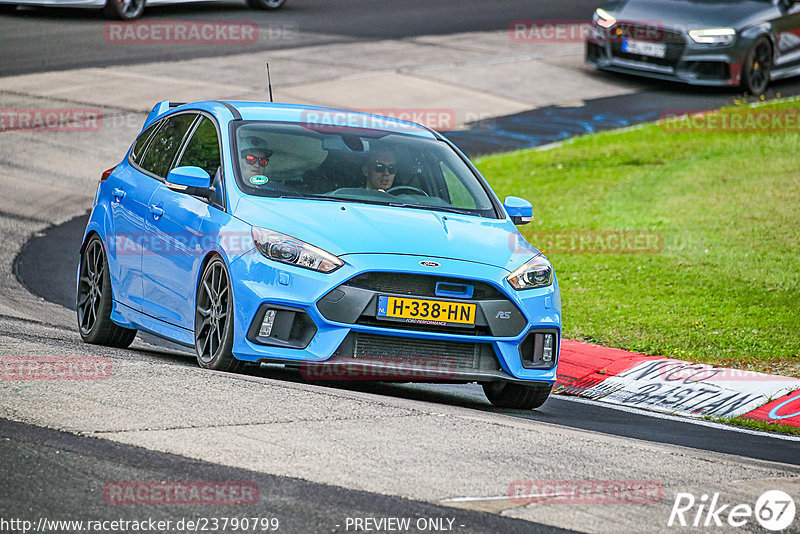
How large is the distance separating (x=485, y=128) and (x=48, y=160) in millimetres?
6596

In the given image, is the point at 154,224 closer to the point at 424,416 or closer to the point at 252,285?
the point at 252,285

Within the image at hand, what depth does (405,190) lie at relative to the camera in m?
8.48

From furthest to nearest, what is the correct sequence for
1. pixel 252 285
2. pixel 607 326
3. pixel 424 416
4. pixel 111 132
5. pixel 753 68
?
pixel 753 68, pixel 111 132, pixel 607 326, pixel 252 285, pixel 424 416

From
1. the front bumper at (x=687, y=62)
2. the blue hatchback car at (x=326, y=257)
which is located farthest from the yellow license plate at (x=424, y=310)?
the front bumper at (x=687, y=62)

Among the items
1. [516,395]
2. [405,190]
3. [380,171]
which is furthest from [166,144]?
[516,395]

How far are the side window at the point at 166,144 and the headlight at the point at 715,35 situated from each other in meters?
13.7

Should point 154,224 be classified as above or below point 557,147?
above

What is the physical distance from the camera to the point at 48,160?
16.2m

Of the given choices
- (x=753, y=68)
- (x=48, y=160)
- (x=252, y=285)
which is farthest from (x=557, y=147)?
(x=252, y=285)

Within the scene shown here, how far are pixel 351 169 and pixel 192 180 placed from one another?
41.2 inches

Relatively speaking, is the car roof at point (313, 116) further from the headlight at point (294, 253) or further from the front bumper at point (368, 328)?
the front bumper at point (368, 328)

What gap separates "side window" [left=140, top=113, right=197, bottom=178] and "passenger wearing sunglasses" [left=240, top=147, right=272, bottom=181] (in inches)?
33.1

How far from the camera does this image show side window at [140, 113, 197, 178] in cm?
899

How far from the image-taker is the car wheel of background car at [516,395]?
8.06 m
